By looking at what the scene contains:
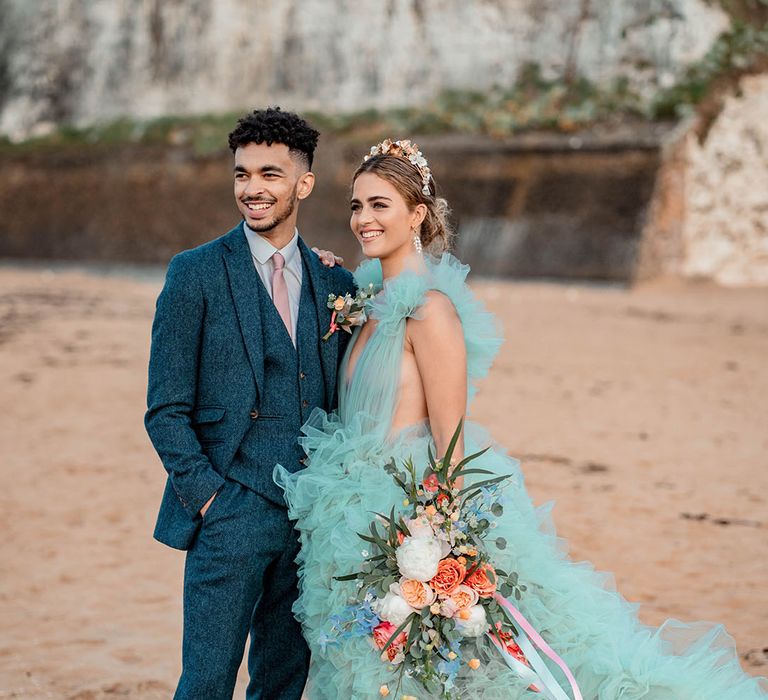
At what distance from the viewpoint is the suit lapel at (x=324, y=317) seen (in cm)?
277

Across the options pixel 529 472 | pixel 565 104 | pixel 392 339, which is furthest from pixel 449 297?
pixel 565 104

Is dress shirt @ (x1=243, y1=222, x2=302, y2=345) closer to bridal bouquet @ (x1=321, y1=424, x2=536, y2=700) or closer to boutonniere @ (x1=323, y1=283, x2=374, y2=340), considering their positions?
boutonniere @ (x1=323, y1=283, x2=374, y2=340)

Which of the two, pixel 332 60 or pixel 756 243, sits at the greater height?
pixel 332 60

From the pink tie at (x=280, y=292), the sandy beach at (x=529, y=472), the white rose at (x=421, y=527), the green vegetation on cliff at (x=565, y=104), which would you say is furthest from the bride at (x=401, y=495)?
the green vegetation on cliff at (x=565, y=104)

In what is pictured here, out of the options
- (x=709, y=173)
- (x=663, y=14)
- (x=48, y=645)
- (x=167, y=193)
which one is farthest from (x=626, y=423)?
(x=167, y=193)

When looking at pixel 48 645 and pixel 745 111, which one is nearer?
pixel 48 645

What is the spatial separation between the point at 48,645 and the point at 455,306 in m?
2.56

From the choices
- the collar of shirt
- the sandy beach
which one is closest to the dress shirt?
the collar of shirt

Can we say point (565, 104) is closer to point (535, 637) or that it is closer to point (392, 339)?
point (392, 339)

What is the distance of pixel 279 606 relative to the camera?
2803 millimetres

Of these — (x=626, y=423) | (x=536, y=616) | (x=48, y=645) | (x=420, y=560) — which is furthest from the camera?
(x=626, y=423)

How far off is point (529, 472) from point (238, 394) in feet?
15.5

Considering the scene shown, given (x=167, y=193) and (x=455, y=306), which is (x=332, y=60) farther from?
(x=455, y=306)

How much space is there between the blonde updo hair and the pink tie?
31cm
